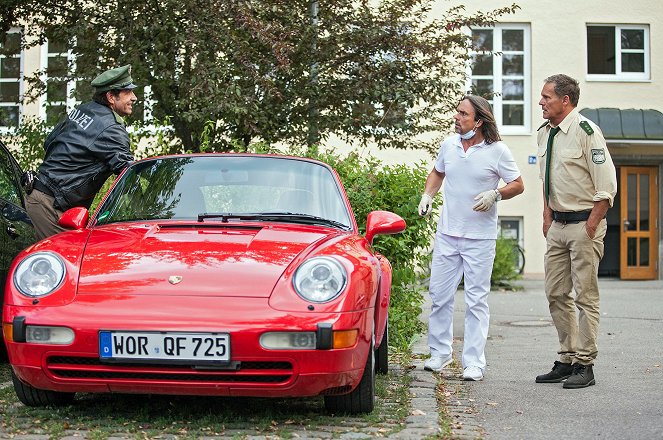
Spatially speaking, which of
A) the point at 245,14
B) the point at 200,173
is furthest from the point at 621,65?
the point at 200,173

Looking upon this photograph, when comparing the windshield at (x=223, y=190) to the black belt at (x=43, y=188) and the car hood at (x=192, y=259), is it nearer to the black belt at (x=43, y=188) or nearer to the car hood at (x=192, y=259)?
the car hood at (x=192, y=259)

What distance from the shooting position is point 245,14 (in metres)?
Answer: 9.84

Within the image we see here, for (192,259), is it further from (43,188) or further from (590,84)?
(590,84)

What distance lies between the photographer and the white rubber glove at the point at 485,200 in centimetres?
699

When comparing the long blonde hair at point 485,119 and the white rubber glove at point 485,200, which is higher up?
the long blonde hair at point 485,119

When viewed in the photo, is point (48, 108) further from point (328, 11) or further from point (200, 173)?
point (200, 173)

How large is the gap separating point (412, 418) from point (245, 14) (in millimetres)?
5483

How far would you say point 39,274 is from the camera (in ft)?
16.5

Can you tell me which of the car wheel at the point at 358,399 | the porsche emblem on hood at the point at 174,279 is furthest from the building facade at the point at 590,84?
the porsche emblem on hood at the point at 174,279

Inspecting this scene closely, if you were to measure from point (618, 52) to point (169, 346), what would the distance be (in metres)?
20.3

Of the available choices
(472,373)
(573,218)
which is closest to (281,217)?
(472,373)

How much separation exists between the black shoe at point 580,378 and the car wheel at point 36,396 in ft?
10.6

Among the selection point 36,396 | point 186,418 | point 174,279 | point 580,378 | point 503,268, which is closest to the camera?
point 174,279

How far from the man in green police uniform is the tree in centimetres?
321
